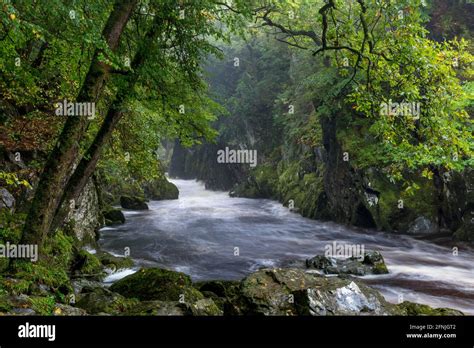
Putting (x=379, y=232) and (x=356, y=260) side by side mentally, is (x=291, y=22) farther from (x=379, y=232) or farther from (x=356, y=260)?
(x=379, y=232)

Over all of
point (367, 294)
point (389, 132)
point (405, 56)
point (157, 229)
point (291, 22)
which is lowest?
point (157, 229)

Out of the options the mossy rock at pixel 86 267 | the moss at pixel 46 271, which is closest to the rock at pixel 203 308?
the moss at pixel 46 271

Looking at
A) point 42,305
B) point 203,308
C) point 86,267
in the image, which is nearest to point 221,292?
point 203,308

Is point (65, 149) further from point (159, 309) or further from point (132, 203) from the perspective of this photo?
point (132, 203)

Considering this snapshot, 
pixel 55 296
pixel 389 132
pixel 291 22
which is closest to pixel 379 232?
pixel 291 22

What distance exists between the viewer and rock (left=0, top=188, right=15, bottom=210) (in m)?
10.7

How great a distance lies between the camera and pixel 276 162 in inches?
1577

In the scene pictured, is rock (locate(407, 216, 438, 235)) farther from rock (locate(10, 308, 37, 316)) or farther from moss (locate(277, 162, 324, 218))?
rock (locate(10, 308, 37, 316))

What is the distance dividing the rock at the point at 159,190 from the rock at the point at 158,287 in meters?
30.9

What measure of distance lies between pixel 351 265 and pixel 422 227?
7433 millimetres

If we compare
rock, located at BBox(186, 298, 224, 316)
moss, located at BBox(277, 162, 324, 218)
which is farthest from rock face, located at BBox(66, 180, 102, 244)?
moss, located at BBox(277, 162, 324, 218)

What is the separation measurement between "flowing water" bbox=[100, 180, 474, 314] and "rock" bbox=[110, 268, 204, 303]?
3.97m
